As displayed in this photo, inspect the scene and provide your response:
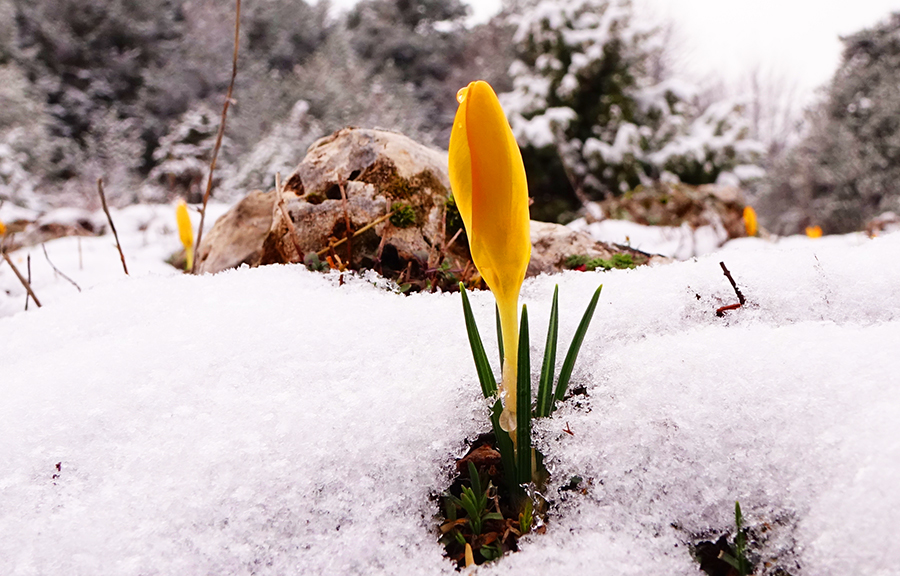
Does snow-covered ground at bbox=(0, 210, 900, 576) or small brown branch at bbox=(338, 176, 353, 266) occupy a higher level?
small brown branch at bbox=(338, 176, 353, 266)

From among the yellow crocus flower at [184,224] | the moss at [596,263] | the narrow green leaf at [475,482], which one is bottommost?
the narrow green leaf at [475,482]

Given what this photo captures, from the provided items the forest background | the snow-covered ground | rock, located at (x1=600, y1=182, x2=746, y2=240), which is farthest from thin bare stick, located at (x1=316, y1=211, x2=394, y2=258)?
rock, located at (x1=600, y1=182, x2=746, y2=240)

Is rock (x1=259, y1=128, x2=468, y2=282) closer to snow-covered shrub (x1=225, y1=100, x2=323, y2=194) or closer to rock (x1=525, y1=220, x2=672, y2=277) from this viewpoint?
rock (x1=525, y1=220, x2=672, y2=277)

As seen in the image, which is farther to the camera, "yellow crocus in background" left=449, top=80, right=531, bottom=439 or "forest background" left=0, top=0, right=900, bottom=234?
"forest background" left=0, top=0, right=900, bottom=234

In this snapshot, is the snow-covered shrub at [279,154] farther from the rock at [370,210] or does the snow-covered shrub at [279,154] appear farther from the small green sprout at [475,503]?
the small green sprout at [475,503]

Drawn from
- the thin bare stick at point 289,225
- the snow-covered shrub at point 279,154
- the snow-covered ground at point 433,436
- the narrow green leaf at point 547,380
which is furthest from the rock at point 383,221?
the snow-covered shrub at point 279,154

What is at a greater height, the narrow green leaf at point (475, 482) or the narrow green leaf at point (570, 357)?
the narrow green leaf at point (570, 357)

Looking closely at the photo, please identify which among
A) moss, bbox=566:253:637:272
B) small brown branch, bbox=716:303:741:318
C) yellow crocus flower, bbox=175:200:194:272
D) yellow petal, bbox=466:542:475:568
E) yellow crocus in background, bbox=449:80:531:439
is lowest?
yellow petal, bbox=466:542:475:568
